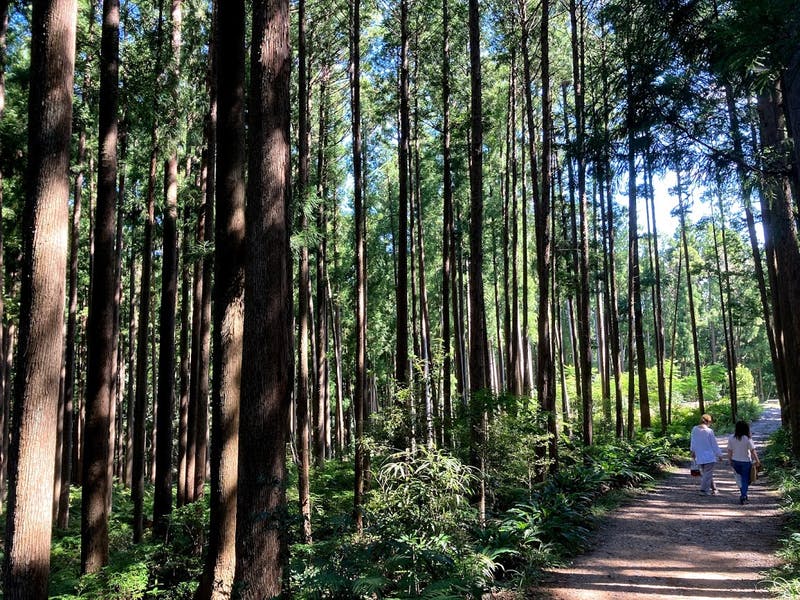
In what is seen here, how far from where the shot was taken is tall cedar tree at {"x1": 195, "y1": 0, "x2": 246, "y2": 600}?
20.8 feet

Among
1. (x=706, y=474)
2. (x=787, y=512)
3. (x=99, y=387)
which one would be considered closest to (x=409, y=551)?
(x=99, y=387)

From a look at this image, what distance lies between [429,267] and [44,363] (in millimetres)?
25554

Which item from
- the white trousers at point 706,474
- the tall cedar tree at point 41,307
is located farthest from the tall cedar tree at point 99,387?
the white trousers at point 706,474

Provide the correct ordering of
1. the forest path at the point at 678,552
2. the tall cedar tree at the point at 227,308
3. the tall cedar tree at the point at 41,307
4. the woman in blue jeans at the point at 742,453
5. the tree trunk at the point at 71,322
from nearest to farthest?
the tall cedar tree at the point at 41,307 → the forest path at the point at 678,552 → the tall cedar tree at the point at 227,308 → the woman in blue jeans at the point at 742,453 → the tree trunk at the point at 71,322

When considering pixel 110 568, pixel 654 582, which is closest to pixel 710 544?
pixel 654 582

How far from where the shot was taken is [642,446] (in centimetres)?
1602

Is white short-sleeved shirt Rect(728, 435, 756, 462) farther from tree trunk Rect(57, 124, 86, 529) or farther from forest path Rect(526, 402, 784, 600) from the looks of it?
tree trunk Rect(57, 124, 86, 529)

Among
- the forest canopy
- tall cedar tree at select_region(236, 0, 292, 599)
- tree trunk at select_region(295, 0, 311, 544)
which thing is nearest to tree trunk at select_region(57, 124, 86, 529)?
the forest canopy

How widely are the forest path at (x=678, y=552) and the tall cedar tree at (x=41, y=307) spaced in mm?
5079

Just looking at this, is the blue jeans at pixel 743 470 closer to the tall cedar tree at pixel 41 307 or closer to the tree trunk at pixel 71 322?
the tall cedar tree at pixel 41 307

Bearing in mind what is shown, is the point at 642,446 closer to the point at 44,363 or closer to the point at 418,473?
the point at 418,473

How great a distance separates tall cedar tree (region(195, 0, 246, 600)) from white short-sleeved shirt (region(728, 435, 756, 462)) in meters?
8.64

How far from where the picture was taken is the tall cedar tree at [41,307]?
478 centimetres

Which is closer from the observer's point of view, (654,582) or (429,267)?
(654,582)
